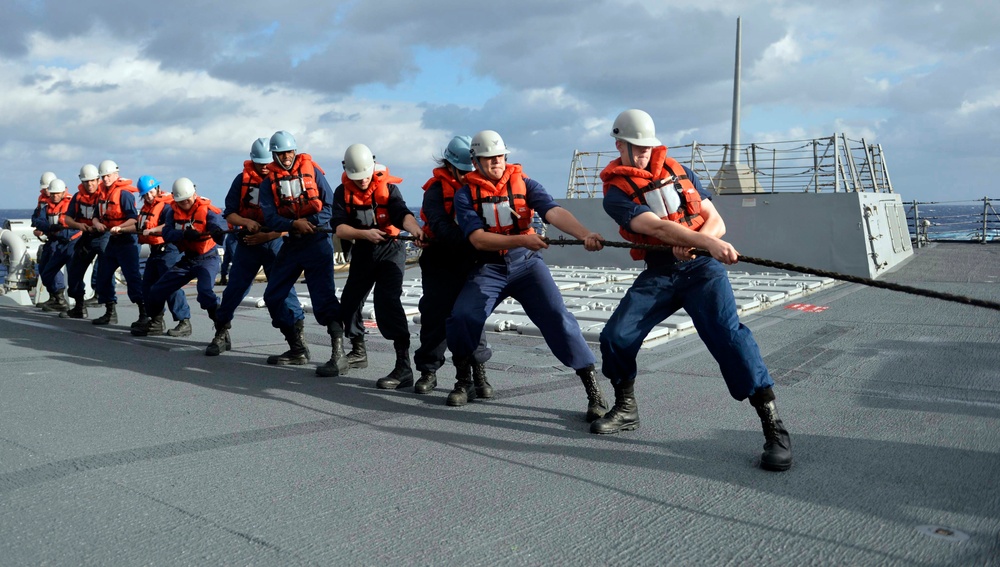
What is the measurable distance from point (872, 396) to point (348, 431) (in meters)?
3.65

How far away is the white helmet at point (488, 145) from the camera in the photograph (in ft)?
17.9

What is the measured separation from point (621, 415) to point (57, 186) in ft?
37.7

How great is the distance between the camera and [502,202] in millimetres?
5496

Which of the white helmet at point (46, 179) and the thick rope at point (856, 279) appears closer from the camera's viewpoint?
the thick rope at point (856, 279)

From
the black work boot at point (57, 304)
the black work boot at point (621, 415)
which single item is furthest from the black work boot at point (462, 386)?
the black work boot at point (57, 304)

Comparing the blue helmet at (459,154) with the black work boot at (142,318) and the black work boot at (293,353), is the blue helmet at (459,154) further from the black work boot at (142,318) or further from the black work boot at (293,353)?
the black work boot at (142,318)

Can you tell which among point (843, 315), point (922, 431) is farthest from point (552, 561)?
point (843, 315)

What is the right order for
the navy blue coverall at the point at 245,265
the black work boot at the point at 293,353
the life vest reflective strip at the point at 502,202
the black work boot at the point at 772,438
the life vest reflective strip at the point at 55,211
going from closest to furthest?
the black work boot at the point at 772,438 → the life vest reflective strip at the point at 502,202 → the black work boot at the point at 293,353 → the navy blue coverall at the point at 245,265 → the life vest reflective strip at the point at 55,211

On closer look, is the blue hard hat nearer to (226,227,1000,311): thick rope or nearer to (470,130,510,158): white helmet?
(470,130,510,158): white helmet

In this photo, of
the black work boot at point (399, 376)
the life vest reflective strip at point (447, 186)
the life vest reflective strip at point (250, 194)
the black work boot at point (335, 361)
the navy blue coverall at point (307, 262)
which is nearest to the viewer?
the life vest reflective strip at point (447, 186)

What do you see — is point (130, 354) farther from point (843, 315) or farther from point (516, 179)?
point (843, 315)

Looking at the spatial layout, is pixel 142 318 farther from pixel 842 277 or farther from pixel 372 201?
pixel 842 277

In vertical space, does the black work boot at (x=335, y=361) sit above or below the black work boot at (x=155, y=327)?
below

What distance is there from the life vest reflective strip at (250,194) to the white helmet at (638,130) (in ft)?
14.5
